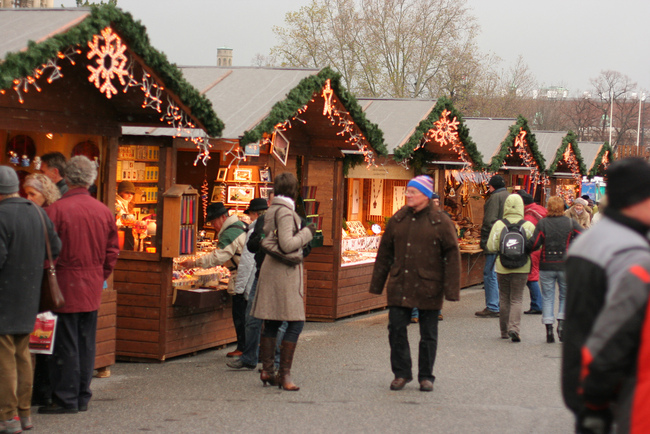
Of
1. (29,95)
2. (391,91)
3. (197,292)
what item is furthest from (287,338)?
(391,91)

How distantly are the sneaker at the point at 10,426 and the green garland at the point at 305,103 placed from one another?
147 inches

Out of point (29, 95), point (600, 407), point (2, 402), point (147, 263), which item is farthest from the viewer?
point (147, 263)

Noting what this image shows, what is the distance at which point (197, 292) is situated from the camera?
28.4 ft

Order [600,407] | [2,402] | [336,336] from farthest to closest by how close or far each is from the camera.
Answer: [336,336] < [2,402] < [600,407]

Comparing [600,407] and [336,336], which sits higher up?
[600,407]

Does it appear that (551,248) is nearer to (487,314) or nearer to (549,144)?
(487,314)

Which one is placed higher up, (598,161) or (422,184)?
(598,161)

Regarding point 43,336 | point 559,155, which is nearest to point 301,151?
point 43,336

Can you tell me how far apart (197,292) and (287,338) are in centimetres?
170

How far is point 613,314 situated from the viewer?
3.07 metres

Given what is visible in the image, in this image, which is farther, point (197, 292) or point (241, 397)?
point (197, 292)

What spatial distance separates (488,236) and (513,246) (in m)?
3.28

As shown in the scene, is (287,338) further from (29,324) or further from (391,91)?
(391,91)

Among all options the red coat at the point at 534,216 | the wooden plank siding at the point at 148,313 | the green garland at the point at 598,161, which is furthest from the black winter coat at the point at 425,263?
the green garland at the point at 598,161
